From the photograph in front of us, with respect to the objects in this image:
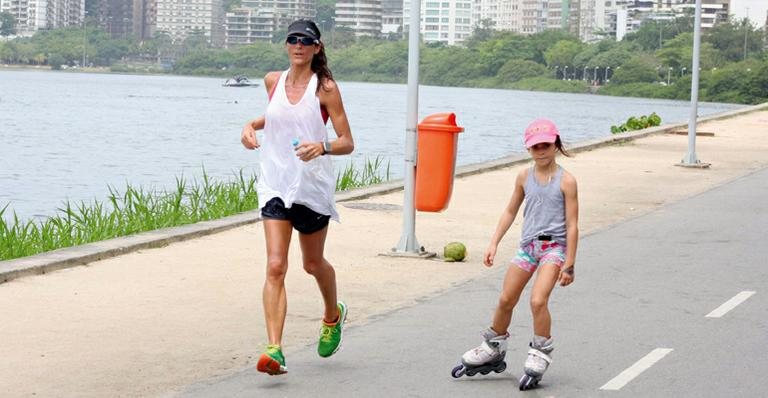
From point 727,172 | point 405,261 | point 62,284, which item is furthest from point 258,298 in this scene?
point 727,172

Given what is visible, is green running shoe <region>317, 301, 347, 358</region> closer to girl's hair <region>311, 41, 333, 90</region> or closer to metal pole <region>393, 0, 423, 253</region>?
girl's hair <region>311, 41, 333, 90</region>

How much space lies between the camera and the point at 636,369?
9422 millimetres

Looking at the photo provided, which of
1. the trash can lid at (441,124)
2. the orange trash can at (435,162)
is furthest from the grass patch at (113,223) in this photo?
the trash can lid at (441,124)

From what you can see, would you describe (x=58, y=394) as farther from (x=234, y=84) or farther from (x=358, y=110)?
(x=234, y=84)

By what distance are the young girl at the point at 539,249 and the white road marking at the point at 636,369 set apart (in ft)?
1.39

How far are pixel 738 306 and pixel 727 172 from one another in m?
13.2

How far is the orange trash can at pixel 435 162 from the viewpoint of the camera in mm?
14023

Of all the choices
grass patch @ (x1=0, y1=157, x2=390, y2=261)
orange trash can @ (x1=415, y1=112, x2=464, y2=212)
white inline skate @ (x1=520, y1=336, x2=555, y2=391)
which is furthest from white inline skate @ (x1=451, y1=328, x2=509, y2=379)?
grass patch @ (x1=0, y1=157, x2=390, y2=261)

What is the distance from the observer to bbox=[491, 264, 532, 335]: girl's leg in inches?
349

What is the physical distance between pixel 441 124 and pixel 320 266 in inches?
195

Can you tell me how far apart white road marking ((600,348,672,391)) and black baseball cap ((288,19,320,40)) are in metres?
2.42

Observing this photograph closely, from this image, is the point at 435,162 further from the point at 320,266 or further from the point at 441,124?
the point at 320,266

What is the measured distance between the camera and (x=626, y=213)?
60.1ft

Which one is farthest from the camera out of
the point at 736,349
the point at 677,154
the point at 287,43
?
the point at 677,154
